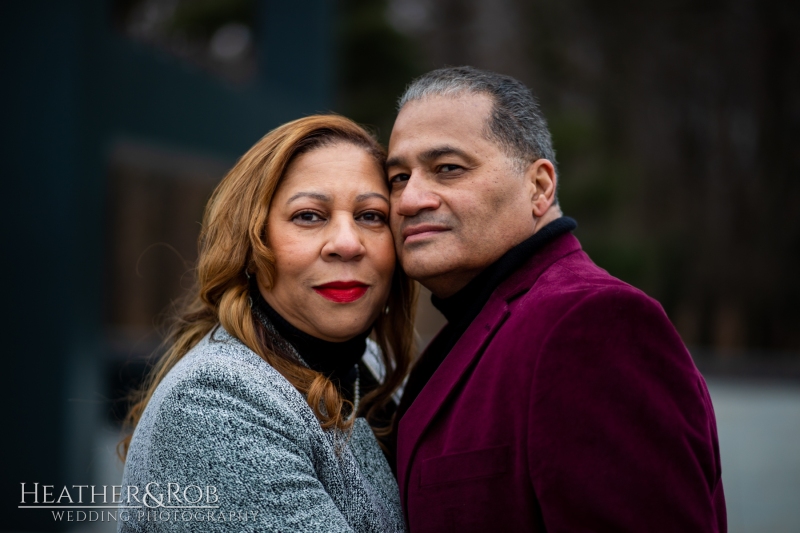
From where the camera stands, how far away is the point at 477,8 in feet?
70.7

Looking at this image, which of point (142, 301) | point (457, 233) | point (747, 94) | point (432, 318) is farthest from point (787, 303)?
point (457, 233)

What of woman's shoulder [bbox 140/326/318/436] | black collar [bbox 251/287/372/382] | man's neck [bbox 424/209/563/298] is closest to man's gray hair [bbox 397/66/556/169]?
man's neck [bbox 424/209/563/298]

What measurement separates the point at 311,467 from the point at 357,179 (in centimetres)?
89

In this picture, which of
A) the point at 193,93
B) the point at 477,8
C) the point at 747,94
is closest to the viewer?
the point at 193,93

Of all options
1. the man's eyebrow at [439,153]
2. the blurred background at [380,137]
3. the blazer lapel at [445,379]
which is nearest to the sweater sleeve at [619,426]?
the blazer lapel at [445,379]

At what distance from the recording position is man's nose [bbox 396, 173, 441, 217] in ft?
7.38

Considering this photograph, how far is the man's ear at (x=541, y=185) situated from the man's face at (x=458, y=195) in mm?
24

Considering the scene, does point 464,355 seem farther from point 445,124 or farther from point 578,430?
point 445,124

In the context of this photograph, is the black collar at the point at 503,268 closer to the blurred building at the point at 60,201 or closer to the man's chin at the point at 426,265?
the man's chin at the point at 426,265

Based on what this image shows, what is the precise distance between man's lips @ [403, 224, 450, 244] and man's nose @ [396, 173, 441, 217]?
5 centimetres

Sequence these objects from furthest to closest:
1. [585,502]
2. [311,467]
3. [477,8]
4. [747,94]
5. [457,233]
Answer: [477,8] → [747,94] → [457,233] → [311,467] → [585,502]

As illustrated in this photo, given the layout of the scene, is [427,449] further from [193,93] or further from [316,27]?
[316,27]

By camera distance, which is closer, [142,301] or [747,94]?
[142,301]

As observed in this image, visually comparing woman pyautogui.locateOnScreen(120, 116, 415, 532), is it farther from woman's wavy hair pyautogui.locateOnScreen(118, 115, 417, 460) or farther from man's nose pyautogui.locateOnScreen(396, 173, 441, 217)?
man's nose pyautogui.locateOnScreen(396, 173, 441, 217)
